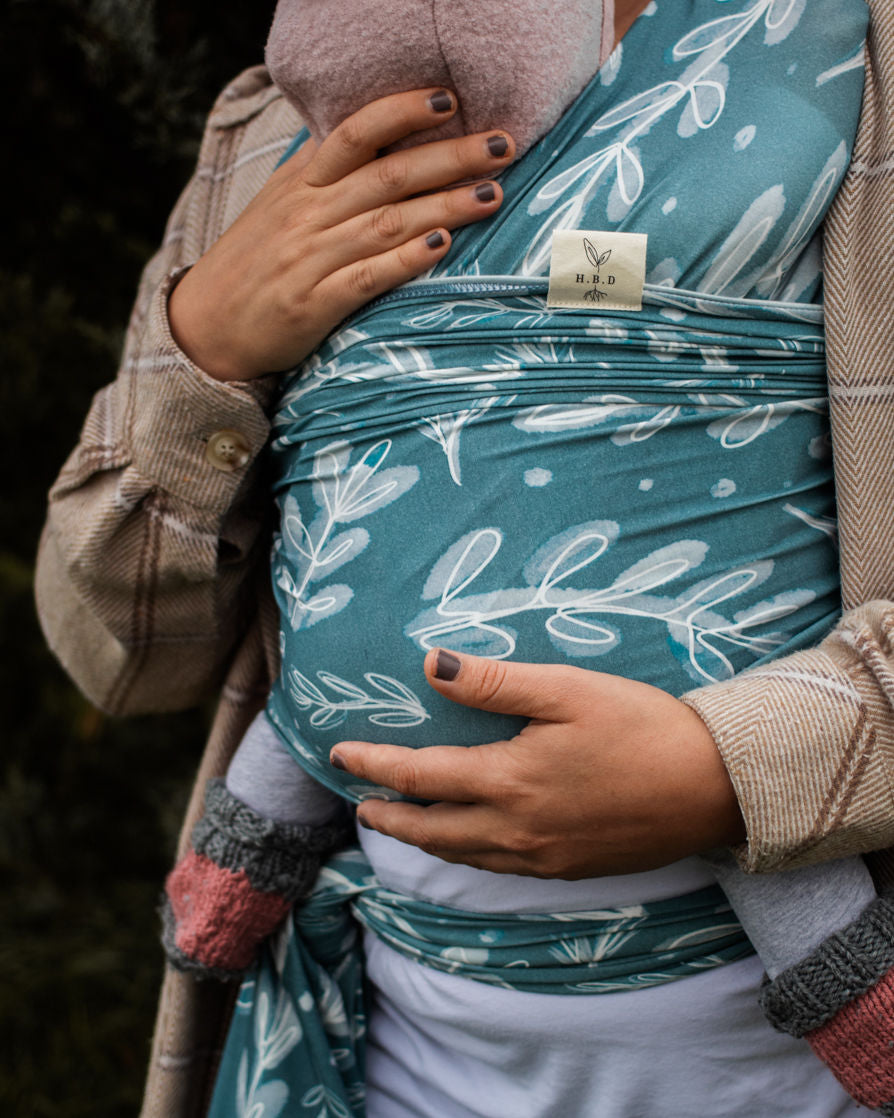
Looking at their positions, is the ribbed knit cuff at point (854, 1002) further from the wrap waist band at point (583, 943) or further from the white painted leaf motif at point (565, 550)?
the white painted leaf motif at point (565, 550)

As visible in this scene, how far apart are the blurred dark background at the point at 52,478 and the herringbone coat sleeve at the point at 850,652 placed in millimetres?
1240

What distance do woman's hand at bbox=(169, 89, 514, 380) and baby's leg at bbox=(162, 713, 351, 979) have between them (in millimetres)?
489

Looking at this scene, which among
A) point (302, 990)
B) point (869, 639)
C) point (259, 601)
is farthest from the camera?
point (259, 601)

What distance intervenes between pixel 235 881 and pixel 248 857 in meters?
0.03

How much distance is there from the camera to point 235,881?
1098 mm

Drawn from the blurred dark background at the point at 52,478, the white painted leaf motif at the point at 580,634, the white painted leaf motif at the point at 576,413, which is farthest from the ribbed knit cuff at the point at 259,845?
the blurred dark background at the point at 52,478

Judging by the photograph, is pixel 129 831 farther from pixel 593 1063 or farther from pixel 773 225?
pixel 773 225

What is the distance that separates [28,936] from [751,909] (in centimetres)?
215

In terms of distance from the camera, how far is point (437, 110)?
34.1 inches

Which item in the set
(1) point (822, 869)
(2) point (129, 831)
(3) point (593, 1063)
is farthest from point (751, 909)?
(2) point (129, 831)

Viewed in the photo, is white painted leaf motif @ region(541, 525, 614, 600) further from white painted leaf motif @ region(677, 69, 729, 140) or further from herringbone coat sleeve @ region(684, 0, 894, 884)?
white painted leaf motif @ region(677, 69, 729, 140)

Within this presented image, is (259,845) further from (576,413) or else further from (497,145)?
(497,145)

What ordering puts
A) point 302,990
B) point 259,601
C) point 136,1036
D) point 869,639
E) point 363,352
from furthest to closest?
point 136,1036, point 259,601, point 302,990, point 363,352, point 869,639

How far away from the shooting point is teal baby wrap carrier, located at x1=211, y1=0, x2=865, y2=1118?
847 millimetres
